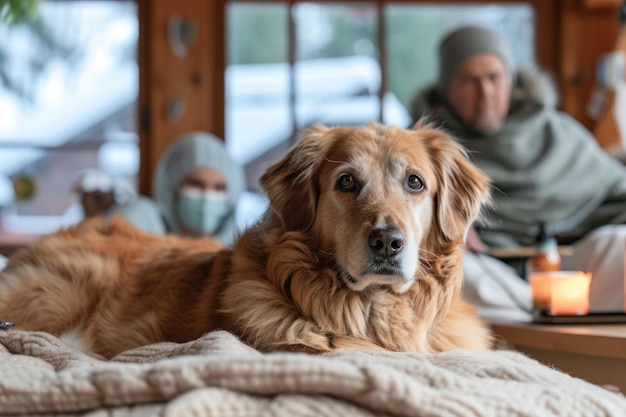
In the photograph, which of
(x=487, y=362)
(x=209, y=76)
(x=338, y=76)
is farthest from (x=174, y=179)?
(x=487, y=362)

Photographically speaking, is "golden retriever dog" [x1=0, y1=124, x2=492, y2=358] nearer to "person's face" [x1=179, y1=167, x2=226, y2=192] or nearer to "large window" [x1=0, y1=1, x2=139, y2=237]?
"person's face" [x1=179, y1=167, x2=226, y2=192]

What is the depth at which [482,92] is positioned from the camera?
3.38 metres

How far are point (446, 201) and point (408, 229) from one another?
0.24 metres

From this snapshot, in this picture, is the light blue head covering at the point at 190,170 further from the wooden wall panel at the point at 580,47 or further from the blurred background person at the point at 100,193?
the wooden wall panel at the point at 580,47

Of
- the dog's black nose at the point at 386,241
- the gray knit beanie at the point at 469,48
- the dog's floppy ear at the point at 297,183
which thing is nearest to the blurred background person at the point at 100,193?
the gray knit beanie at the point at 469,48

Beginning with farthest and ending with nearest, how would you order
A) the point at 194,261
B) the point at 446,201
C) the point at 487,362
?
the point at 194,261 → the point at 446,201 → the point at 487,362

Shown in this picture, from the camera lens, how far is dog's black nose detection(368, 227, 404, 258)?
65.3 inches

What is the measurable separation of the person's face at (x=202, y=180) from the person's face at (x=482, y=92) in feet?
3.60

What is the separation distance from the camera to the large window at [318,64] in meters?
4.68

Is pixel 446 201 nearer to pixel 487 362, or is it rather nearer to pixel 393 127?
pixel 393 127

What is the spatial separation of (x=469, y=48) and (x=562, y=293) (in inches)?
60.6

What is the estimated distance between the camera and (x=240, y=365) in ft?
3.67

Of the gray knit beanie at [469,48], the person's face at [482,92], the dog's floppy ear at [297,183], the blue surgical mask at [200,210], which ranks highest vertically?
the gray knit beanie at [469,48]

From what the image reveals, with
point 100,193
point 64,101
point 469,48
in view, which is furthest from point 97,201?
point 469,48
